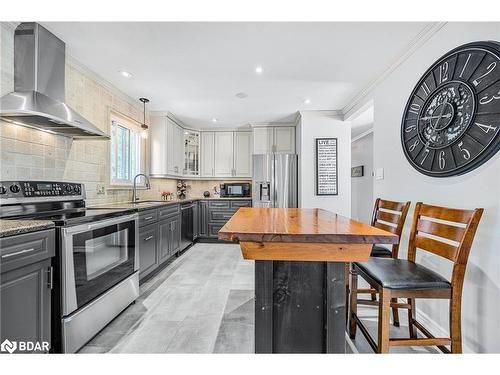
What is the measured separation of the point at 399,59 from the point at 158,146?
364 centimetres

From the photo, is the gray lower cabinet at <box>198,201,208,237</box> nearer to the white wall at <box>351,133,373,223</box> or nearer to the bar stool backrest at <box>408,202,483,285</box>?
the white wall at <box>351,133,373,223</box>

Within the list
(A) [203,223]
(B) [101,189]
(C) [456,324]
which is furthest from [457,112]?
(A) [203,223]

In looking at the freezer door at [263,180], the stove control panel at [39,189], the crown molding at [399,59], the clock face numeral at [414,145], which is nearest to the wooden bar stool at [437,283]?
the clock face numeral at [414,145]

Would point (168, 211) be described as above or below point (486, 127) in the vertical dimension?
below

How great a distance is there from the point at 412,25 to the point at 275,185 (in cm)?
298

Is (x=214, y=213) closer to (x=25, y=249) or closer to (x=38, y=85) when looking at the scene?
(x=38, y=85)

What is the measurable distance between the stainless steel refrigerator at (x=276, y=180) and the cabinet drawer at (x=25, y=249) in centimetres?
345

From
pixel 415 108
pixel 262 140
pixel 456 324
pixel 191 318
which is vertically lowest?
pixel 191 318

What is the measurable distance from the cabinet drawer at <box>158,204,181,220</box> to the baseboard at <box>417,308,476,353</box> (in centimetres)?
290

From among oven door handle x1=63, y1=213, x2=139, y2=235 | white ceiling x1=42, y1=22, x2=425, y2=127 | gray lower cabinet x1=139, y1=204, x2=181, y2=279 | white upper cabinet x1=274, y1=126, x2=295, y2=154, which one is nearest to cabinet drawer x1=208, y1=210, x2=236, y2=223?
gray lower cabinet x1=139, y1=204, x2=181, y2=279

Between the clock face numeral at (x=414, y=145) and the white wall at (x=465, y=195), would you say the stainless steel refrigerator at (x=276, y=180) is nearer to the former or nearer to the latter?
the white wall at (x=465, y=195)

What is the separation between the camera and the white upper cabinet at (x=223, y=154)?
17.6 feet

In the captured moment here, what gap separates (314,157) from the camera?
4223mm

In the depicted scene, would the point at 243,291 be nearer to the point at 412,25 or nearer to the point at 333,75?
the point at 333,75
